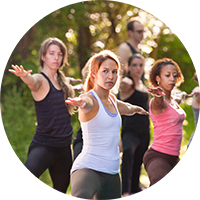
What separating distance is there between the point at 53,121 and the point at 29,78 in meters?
0.41

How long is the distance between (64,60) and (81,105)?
616 millimetres

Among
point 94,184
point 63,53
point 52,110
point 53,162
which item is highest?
point 63,53

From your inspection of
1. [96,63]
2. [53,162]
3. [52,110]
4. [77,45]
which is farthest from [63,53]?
[53,162]

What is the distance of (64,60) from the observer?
2758 millimetres

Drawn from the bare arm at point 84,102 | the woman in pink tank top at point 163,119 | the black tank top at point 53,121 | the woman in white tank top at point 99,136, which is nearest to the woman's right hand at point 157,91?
the woman in pink tank top at point 163,119

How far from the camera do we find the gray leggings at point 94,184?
8.16 ft

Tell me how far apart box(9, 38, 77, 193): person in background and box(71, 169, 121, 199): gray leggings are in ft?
0.57

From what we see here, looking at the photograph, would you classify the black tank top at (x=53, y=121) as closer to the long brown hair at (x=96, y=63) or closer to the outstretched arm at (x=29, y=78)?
the outstretched arm at (x=29, y=78)

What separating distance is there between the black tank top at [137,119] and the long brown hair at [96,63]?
33 centimetres

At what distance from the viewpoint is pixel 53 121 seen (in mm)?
2705

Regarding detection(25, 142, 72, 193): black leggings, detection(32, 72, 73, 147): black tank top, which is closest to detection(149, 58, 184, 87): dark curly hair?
detection(32, 72, 73, 147): black tank top

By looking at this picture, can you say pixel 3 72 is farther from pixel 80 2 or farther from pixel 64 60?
pixel 80 2

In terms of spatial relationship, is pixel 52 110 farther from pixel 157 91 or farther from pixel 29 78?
pixel 157 91

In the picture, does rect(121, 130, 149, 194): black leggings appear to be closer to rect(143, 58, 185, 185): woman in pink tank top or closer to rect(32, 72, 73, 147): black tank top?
rect(143, 58, 185, 185): woman in pink tank top
